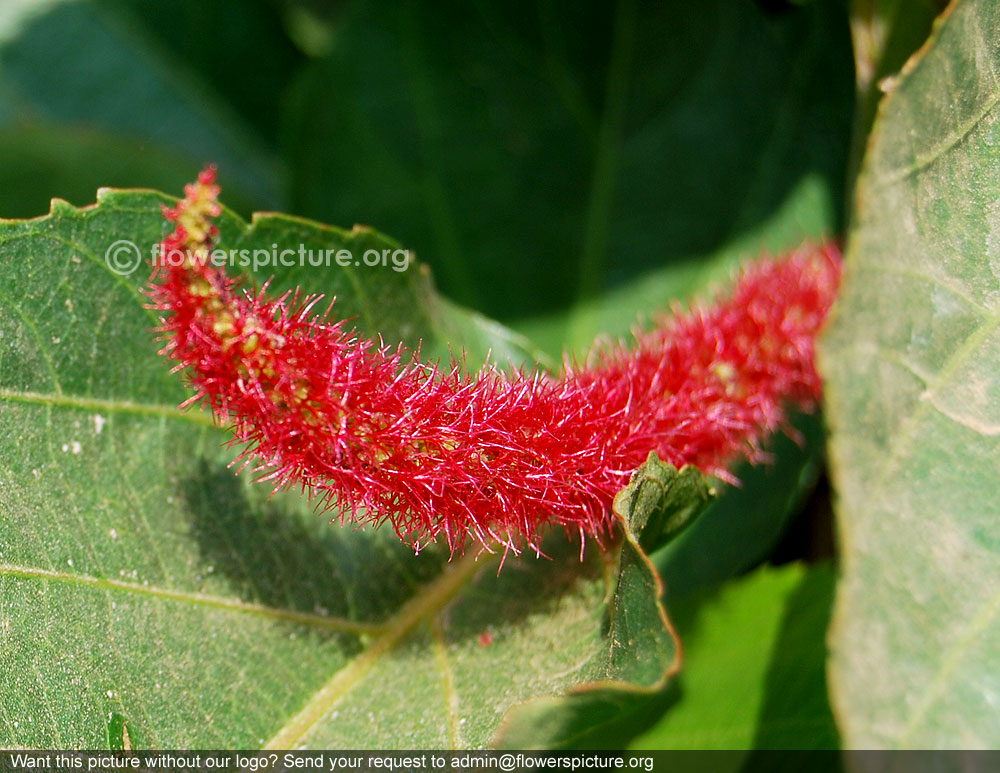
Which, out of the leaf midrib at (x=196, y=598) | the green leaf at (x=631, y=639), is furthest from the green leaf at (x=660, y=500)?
the leaf midrib at (x=196, y=598)

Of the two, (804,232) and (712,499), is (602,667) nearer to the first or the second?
(712,499)

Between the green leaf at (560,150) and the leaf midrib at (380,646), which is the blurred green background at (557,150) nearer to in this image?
the green leaf at (560,150)

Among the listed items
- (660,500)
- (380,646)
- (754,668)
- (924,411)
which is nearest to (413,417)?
(660,500)

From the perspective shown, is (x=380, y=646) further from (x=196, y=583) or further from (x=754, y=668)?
(x=754, y=668)

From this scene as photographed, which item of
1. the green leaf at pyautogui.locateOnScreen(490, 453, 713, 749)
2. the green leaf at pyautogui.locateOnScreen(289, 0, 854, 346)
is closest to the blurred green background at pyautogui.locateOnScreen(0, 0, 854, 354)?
the green leaf at pyautogui.locateOnScreen(289, 0, 854, 346)

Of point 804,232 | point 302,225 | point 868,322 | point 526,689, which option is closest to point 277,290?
point 302,225

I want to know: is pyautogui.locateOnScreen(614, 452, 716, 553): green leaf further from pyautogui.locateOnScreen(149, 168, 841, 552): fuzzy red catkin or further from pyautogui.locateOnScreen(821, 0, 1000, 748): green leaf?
pyautogui.locateOnScreen(821, 0, 1000, 748): green leaf
